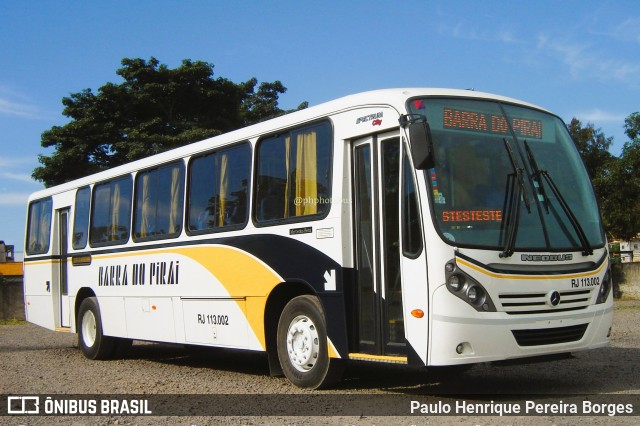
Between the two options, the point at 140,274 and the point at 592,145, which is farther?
the point at 592,145


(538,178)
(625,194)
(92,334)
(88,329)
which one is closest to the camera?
(538,178)

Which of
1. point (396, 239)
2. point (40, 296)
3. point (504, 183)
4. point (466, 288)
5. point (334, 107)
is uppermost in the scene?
point (334, 107)

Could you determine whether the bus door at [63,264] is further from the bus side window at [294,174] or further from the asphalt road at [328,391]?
the bus side window at [294,174]

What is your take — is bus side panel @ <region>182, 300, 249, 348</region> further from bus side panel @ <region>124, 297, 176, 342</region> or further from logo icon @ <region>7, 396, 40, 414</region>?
logo icon @ <region>7, 396, 40, 414</region>

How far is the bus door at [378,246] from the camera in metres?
7.61

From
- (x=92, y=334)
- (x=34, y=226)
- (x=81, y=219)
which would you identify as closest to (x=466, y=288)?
(x=92, y=334)

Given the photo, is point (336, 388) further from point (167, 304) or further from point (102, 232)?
point (102, 232)

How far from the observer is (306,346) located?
8555 mm

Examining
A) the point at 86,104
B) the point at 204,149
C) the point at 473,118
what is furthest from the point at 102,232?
the point at 86,104

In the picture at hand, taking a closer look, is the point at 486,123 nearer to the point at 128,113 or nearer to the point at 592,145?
the point at 128,113

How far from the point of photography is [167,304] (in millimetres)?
11281

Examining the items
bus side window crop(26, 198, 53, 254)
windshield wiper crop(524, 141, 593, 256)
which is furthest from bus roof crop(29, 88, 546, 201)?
bus side window crop(26, 198, 53, 254)

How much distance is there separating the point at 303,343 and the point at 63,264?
7784 mm

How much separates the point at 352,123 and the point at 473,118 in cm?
125
